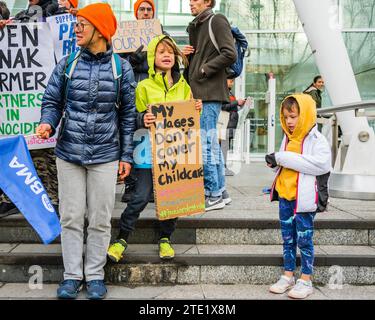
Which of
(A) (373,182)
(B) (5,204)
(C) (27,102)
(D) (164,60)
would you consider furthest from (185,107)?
(A) (373,182)

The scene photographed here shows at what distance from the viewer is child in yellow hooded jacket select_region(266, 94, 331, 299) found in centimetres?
340

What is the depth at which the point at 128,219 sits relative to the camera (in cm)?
369

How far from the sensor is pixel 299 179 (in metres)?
3.45

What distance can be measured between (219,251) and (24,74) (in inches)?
93.4

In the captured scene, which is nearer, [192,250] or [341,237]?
[192,250]

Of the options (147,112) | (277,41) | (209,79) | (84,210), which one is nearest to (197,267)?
(84,210)

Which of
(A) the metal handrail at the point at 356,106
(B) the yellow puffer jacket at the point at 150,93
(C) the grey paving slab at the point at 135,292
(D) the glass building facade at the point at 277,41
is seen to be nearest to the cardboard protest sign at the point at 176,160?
(B) the yellow puffer jacket at the point at 150,93

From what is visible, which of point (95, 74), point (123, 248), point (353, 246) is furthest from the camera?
point (353, 246)

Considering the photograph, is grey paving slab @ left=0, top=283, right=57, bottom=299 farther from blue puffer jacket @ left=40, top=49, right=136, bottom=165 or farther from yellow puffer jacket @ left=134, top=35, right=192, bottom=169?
yellow puffer jacket @ left=134, top=35, right=192, bottom=169

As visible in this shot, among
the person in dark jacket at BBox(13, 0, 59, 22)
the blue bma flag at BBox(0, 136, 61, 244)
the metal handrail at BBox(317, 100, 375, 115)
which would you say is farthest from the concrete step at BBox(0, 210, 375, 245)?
the person in dark jacket at BBox(13, 0, 59, 22)

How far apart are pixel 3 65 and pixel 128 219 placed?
1.89 metres

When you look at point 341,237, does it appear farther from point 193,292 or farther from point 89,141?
point 89,141

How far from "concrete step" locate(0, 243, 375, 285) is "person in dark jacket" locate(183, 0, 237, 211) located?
855 mm

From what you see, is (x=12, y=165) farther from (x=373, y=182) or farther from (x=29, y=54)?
(x=373, y=182)
